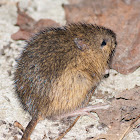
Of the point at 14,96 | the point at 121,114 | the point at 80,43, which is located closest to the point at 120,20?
the point at 80,43

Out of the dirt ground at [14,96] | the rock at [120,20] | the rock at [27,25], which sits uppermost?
the rock at [120,20]

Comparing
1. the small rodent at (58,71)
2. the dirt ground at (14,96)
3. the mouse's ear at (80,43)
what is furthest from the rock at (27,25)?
the mouse's ear at (80,43)

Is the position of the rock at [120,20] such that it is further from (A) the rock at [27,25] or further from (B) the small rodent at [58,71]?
(B) the small rodent at [58,71]

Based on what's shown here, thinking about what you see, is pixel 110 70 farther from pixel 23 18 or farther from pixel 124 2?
pixel 23 18

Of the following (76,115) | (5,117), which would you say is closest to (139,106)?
(76,115)

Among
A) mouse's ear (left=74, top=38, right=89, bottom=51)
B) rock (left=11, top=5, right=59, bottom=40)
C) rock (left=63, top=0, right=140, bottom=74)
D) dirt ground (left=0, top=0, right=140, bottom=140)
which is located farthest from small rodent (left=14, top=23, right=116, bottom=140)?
rock (left=11, top=5, right=59, bottom=40)
